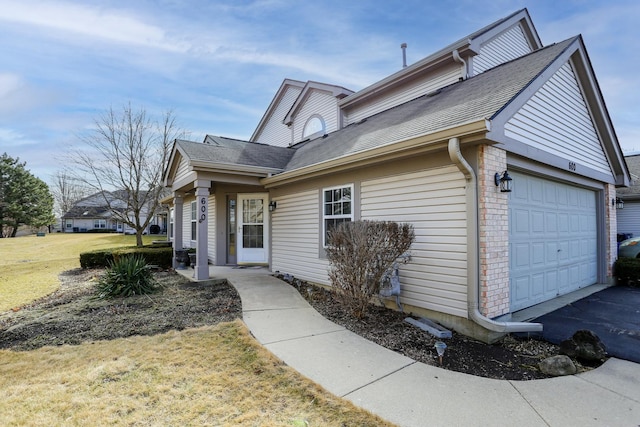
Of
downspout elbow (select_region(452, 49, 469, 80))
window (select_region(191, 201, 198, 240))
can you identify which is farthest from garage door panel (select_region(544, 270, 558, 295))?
window (select_region(191, 201, 198, 240))

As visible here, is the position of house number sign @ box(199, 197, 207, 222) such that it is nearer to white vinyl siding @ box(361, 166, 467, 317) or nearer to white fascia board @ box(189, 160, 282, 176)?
white fascia board @ box(189, 160, 282, 176)

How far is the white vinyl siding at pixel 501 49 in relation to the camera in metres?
8.52

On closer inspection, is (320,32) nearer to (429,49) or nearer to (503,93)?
(429,49)

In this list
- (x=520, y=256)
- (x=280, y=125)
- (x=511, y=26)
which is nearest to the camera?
(x=520, y=256)

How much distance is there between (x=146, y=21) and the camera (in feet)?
25.0

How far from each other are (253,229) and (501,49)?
944 cm

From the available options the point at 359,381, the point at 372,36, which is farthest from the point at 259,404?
the point at 372,36

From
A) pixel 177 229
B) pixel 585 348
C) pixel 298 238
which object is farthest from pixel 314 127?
pixel 585 348

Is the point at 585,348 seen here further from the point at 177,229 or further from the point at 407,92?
the point at 177,229

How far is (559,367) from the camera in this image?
344 centimetres

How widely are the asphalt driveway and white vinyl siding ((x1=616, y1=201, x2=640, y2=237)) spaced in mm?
9284

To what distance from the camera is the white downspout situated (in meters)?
4.29

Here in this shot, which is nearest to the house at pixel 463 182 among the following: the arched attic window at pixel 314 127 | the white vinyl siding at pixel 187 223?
the arched attic window at pixel 314 127

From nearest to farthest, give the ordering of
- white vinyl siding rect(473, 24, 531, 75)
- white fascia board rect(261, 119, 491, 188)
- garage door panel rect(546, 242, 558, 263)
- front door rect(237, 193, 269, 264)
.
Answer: white fascia board rect(261, 119, 491, 188) → garage door panel rect(546, 242, 558, 263) → white vinyl siding rect(473, 24, 531, 75) → front door rect(237, 193, 269, 264)
